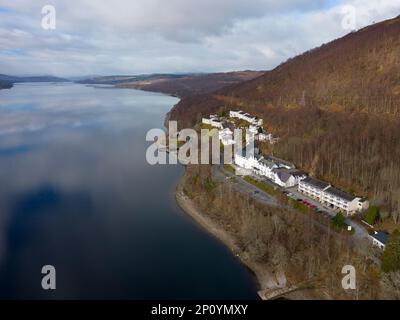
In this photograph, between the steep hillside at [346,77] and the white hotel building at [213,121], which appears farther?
the white hotel building at [213,121]

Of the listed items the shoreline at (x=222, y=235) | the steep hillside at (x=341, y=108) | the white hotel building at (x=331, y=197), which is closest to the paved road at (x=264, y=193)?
the white hotel building at (x=331, y=197)

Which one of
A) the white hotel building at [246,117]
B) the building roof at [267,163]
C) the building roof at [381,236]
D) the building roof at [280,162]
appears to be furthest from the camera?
the white hotel building at [246,117]

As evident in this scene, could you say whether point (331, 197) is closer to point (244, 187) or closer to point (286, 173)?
point (286, 173)

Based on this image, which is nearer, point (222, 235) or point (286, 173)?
point (222, 235)

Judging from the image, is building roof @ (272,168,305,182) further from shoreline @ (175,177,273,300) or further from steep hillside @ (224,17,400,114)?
steep hillside @ (224,17,400,114)

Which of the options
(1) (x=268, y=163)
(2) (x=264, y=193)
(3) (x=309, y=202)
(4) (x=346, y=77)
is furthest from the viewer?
(4) (x=346, y=77)

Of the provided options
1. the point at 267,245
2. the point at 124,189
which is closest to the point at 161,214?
the point at 124,189

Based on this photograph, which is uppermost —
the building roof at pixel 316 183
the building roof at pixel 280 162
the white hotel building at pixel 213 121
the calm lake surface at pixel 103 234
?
the white hotel building at pixel 213 121

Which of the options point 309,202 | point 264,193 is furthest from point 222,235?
point 309,202

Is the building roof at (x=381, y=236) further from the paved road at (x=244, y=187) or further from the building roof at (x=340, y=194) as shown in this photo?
the paved road at (x=244, y=187)
